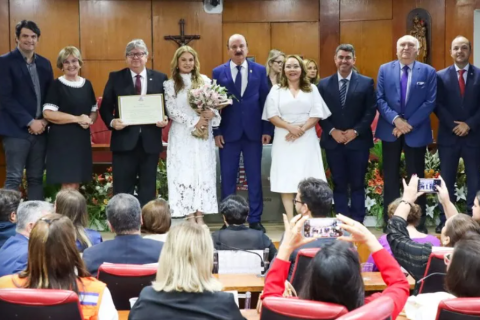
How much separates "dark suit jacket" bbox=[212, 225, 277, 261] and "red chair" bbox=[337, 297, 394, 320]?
1977 mm

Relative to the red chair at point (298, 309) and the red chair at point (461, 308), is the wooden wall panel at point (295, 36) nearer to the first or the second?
the red chair at point (461, 308)

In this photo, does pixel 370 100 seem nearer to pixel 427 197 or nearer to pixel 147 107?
pixel 427 197

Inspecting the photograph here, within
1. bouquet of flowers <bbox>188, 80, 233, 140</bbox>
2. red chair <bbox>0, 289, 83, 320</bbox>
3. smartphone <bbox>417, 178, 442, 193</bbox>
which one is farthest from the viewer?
bouquet of flowers <bbox>188, 80, 233, 140</bbox>

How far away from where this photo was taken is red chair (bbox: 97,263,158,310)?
10.3 feet

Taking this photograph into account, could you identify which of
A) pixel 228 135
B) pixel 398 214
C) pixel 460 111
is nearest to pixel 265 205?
pixel 228 135

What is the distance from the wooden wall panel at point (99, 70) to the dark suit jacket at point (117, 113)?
439cm

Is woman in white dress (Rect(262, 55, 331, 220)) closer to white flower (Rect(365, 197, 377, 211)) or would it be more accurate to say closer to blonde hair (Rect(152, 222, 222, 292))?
white flower (Rect(365, 197, 377, 211))

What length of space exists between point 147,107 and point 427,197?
2672mm

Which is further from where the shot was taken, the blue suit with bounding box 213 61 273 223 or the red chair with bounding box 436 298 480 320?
the blue suit with bounding box 213 61 273 223

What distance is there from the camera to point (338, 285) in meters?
2.15

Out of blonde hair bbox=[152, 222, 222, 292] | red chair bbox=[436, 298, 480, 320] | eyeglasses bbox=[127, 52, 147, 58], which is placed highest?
eyeglasses bbox=[127, 52, 147, 58]

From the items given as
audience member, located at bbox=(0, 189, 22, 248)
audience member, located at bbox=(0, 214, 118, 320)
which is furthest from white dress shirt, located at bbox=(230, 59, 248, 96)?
audience member, located at bbox=(0, 214, 118, 320)

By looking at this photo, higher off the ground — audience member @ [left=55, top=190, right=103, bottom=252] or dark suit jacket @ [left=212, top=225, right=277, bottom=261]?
audience member @ [left=55, top=190, right=103, bottom=252]

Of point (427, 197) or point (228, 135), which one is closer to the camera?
point (228, 135)
